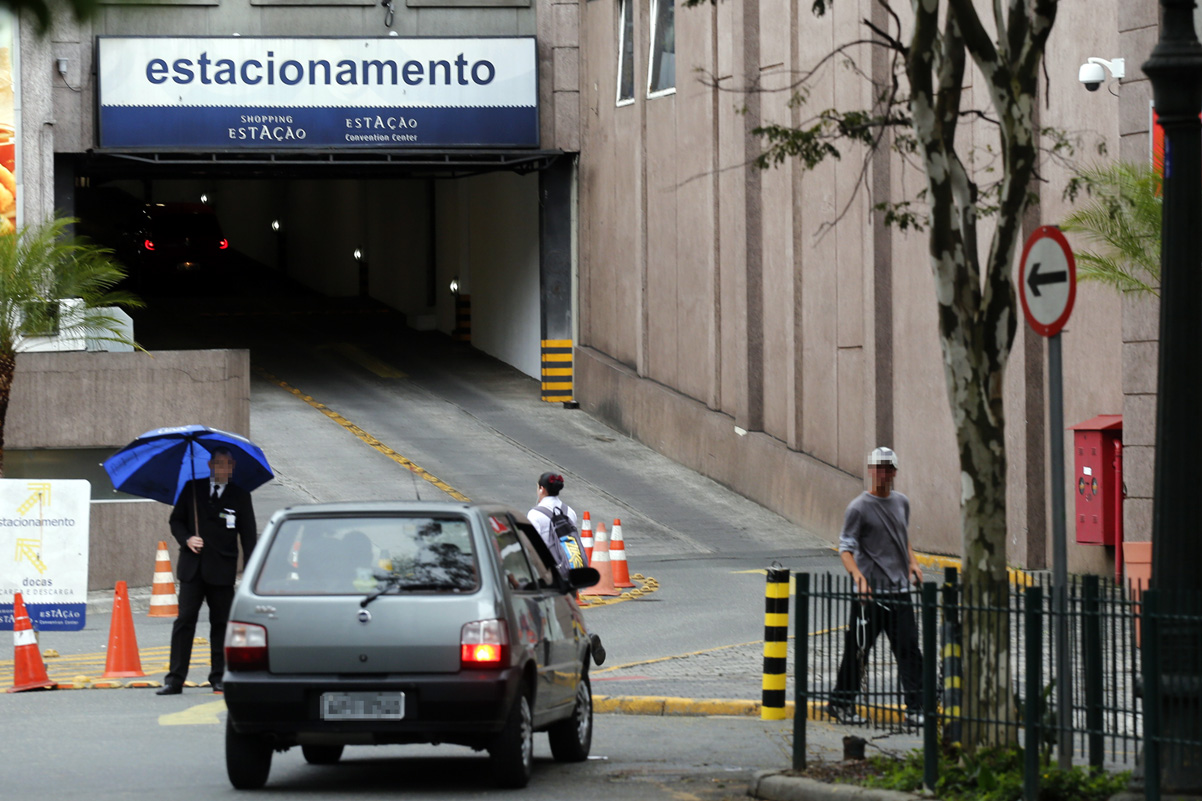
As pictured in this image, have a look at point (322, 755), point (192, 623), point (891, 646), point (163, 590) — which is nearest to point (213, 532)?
point (192, 623)

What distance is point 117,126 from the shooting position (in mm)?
30984

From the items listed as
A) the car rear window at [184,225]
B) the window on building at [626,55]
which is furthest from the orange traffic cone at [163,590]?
the car rear window at [184,225]

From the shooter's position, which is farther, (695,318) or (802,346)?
(695,318)

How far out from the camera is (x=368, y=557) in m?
8.54

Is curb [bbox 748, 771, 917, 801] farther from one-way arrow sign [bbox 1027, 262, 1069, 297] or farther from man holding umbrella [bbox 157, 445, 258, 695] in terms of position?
man holding umbrella [bbox 157, 445, 258, 695]

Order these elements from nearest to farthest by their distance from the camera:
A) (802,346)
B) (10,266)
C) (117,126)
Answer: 1. (10,266)
2. (802,346)
3. (117,126)

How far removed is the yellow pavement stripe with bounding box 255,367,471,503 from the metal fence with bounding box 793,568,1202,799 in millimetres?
13347

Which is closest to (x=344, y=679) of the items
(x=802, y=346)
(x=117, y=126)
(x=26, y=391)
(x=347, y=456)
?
(x=26, y=391)

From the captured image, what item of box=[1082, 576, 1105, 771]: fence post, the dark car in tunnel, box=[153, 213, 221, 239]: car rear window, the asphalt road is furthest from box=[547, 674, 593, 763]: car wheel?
box=[153, 213, 221, 239]: car rear window

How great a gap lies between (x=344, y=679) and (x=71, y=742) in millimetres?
2836

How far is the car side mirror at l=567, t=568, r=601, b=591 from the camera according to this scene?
9648 mm

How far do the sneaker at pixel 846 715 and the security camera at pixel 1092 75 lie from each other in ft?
29.2

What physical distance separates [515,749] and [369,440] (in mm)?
20387

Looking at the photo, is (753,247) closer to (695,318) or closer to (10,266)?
(695,318)
